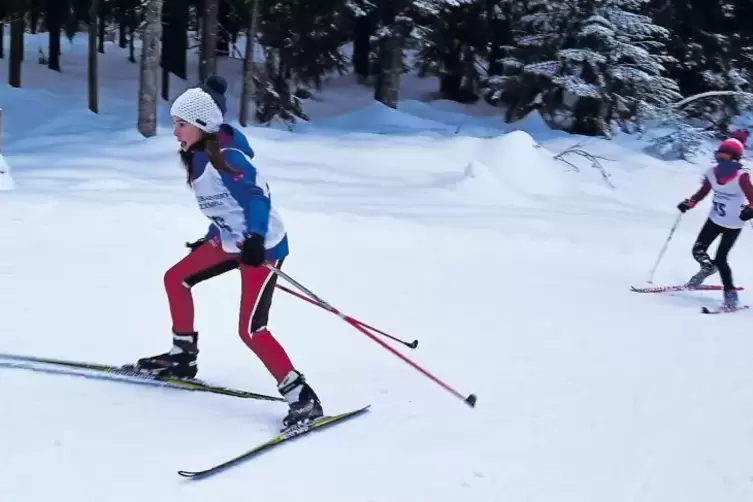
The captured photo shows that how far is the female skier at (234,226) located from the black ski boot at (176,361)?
23cm

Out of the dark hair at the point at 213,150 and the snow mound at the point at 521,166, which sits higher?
the dark hair at the point at 213,150

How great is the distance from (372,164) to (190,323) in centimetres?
1084

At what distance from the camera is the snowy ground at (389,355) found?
3.93m

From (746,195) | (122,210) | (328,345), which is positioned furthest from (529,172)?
(328,345)

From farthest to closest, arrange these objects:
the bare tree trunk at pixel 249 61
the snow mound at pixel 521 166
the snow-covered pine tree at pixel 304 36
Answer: the snow-covered pine tree at pixel 304 36 < the bare tree trunk at pixel 249 61 < the snow mound at pixel 521 166

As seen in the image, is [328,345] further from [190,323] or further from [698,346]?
[698,346]

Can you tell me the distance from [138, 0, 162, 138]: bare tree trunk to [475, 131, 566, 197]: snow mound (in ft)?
21.0

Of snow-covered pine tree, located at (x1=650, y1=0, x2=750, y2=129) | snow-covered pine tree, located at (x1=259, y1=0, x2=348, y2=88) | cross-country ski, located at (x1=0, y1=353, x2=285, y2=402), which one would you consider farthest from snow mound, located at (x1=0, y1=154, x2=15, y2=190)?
snow-covered pine tree, located at (x1=650, y1=0, x2=750, y2=129)

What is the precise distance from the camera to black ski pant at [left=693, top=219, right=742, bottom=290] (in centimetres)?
854

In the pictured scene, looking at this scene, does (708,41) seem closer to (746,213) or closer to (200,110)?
(746,213)

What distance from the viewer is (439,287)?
26.9 feet

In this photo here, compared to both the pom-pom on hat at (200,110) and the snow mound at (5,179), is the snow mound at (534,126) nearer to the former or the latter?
the snow mound at (5,179)

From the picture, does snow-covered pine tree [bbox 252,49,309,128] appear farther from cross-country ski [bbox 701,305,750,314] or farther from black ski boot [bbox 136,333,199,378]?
black ski boot [bbox 136,333,199,378]

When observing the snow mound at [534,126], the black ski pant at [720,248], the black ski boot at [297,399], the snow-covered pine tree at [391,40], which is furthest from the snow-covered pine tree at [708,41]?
the black ski boot at [297,399]
